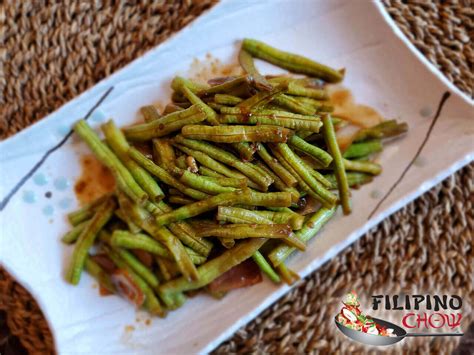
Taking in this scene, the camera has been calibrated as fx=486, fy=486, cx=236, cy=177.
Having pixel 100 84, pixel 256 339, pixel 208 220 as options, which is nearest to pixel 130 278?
pixel 208 220

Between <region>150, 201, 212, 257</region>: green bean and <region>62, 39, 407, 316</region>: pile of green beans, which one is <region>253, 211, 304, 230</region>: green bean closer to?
<region>62, 39, 407, 316</region>: pile of green beans

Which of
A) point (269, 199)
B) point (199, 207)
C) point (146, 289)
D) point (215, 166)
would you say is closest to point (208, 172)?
point (215, 166)

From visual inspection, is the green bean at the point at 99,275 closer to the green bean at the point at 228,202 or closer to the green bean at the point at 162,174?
the green bean at the point at 228,202

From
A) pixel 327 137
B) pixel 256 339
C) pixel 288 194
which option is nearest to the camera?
pixel 288 194

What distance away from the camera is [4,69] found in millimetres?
2467

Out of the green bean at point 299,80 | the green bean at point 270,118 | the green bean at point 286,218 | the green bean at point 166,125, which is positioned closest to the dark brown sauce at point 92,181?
the green bean at point 166,125

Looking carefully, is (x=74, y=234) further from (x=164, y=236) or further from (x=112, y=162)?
(x=164, y=236)

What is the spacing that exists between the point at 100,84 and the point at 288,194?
992mm

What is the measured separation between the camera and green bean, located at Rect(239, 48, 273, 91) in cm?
197

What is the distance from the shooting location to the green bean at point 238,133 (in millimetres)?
1928

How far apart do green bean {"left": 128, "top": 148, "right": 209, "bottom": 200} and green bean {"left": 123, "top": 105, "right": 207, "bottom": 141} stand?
9 centimetres

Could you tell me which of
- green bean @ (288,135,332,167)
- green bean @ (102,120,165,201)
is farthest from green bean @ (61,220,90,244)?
green bean @ (288,135,332,167)

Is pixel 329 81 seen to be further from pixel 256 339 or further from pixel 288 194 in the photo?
pixel 256 339

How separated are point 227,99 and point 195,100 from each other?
5.3 inches
